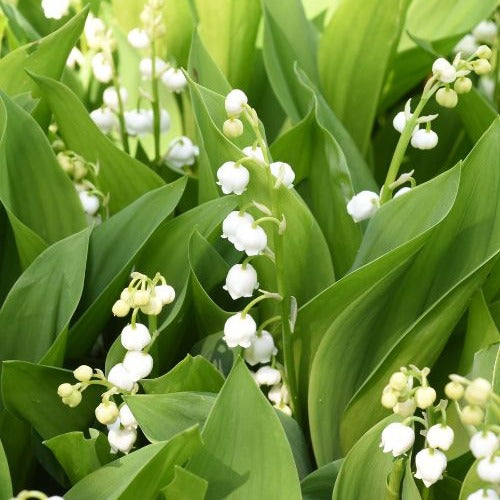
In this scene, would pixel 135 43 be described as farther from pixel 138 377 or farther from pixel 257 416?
pixel 257 416

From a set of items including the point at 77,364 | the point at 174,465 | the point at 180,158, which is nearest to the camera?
the point at 174,465

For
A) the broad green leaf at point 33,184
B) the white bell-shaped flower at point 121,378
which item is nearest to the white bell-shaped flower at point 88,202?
the broad green leaf at point 33,184

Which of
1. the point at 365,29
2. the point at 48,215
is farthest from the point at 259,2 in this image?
the point at 48,215

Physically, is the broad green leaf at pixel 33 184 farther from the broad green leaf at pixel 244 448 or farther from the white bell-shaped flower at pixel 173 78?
the broad green leaf at pixel 244 448

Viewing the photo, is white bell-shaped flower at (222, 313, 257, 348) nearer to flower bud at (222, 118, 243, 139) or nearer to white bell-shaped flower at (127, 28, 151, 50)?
flower bud at (222, 118, 243, 139)

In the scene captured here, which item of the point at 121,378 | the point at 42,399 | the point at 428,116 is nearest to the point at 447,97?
the point at 428,116

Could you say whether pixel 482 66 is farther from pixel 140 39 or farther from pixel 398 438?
pixel 140 39
